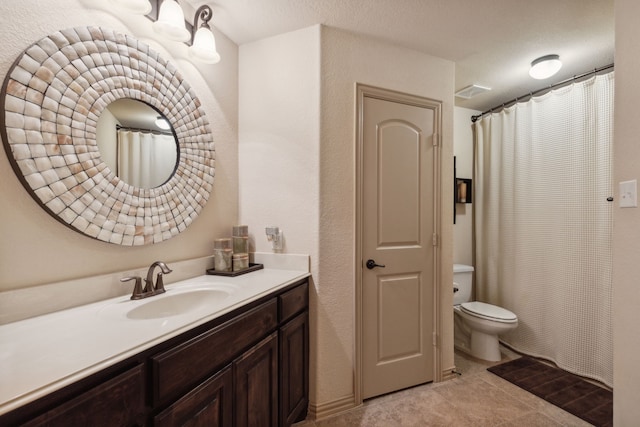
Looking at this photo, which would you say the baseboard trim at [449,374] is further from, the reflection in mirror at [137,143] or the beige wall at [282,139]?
the reflection in mirror at [137,143]

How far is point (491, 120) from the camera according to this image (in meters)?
2.91

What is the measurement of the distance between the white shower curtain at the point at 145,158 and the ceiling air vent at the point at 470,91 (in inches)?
101

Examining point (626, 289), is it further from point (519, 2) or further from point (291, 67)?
point (291, 67)

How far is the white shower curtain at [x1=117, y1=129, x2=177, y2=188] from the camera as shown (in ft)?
4.33

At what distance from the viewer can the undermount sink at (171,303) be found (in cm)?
113

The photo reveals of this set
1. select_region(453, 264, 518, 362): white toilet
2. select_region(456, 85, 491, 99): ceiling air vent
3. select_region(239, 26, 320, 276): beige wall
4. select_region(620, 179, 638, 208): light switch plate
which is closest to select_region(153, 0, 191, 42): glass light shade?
select_region(239, 26, 320, 276): beige wall

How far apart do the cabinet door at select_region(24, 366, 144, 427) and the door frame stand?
134 centimetres

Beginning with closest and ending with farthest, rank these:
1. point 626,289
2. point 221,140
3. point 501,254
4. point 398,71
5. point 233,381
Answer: point 233,381, point 626,289, point 221,140, point 398,71, point 501,254

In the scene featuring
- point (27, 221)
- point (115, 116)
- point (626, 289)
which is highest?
point (115, 116)

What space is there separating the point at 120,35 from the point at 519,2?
2089 mm

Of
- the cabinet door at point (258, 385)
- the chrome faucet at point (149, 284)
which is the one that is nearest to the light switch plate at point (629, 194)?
the cabinet door at point (258, 385)

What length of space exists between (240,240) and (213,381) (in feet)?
2.93

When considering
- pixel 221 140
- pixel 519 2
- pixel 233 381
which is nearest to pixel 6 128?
pixel 221 140

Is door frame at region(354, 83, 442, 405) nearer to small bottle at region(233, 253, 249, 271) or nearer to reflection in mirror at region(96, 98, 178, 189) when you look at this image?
small bottle at region(233, 253, 249, 271)
